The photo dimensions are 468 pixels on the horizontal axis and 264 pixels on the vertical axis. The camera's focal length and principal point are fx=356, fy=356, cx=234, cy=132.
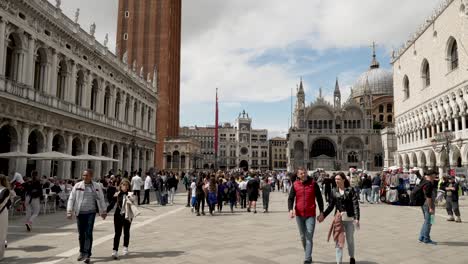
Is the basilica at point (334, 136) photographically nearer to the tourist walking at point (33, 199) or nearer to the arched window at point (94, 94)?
the arched window at point (94, 94)

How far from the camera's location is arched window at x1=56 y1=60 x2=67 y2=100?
26812 millimetres

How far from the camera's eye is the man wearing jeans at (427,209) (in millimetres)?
8500

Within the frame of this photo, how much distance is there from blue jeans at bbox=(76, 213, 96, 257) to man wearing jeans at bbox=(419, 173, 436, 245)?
7507 millimetres

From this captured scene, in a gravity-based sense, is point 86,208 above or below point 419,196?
below

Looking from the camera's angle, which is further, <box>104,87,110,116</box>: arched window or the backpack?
<box>104,87,110,116</box>: arched window

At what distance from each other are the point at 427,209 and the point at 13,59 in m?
22.7

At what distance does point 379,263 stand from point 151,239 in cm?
547

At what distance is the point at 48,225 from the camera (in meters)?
11.6

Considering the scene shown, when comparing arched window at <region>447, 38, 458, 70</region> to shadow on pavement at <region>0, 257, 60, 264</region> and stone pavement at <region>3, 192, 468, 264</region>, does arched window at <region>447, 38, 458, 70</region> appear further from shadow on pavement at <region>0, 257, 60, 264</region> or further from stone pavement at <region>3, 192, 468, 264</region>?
shadow on pavement at <region>0, 257, 60, 264</region>

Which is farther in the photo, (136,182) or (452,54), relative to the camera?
(452,54)

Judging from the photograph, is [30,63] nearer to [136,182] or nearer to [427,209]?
[136,182]

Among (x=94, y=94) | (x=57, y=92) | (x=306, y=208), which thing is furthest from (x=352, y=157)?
(x=306, y=208)

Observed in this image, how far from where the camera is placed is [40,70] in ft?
78.9

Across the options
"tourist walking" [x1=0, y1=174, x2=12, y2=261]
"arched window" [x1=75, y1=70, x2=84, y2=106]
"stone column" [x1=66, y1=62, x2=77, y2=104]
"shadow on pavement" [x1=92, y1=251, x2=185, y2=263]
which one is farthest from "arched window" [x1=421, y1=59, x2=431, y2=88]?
"tourist walking" [x1=0, y1=174, x2=12, y2=261]
